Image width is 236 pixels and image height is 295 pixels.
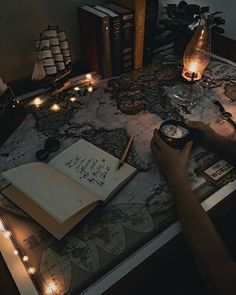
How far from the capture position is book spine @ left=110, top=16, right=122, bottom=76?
3.71 ft

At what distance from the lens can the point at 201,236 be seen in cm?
69

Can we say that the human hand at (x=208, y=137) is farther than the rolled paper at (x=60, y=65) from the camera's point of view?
No

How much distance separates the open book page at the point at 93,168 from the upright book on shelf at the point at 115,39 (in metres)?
0.50

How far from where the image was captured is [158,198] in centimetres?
80

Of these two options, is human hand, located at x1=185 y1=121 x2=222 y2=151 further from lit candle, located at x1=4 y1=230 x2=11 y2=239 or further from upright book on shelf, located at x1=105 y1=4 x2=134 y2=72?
lit candle, located at x1=4 y1=230 x2=11 y2=239

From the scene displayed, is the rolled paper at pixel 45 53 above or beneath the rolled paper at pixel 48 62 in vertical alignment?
above

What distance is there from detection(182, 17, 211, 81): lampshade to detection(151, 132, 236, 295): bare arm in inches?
21.3

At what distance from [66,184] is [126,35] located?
744mm

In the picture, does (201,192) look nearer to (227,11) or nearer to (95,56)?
(95,56)

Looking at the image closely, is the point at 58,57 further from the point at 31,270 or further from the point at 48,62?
the point at 31,270

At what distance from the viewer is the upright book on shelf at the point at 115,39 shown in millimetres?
1124

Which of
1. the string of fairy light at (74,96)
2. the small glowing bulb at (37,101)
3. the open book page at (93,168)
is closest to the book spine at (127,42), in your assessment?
the string of fairy light at (74,96)

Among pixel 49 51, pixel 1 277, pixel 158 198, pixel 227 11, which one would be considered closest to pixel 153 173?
pixel 158 198

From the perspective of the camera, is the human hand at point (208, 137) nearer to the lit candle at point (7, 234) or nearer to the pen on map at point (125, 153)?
the pen on map at point (125, 153)
